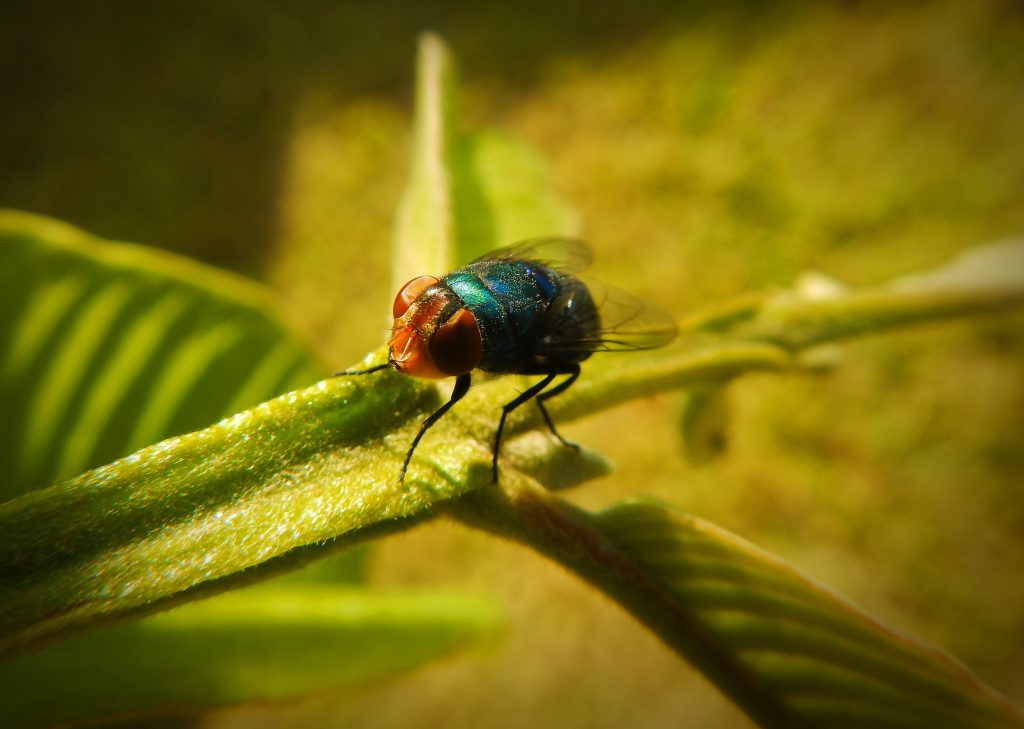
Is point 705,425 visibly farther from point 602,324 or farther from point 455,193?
point 455,193

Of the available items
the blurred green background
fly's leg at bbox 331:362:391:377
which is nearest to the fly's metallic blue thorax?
fly's leg at bbox 331:362:391:377

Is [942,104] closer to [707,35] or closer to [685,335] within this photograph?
[707,35]

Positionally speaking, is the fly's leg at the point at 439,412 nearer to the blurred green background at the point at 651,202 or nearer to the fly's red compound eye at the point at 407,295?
the fly's red compound eye at the point at 407,295

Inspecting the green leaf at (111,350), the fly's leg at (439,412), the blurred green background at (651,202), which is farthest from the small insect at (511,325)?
the blurred green background at (651,202)

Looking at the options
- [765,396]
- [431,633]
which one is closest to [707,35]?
[765,396]

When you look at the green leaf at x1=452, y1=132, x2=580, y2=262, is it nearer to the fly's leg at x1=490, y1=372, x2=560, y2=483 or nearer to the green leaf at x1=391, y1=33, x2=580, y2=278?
the green leaf at x1=391, y1=33, x2=580, y2=278

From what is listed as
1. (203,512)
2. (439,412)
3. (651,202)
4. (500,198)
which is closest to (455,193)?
(500,198)
